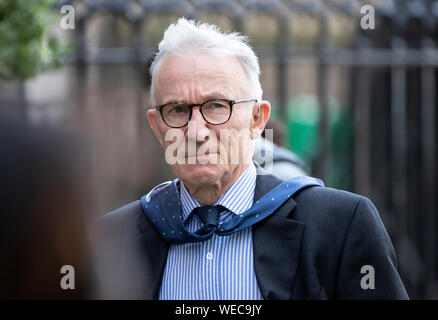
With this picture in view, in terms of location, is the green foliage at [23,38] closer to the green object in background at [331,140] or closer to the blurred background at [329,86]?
the blurred background at [329,86]

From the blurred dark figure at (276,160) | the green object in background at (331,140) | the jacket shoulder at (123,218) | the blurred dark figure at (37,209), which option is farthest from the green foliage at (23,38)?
the green object in background at (331,140)

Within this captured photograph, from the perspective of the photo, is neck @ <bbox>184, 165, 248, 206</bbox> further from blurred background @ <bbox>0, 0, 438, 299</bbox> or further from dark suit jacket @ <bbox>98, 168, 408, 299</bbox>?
blurred background @ <bbox>0, 0, 438, 299</bbox>

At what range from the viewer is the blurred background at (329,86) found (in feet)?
17.0

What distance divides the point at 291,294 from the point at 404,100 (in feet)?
14.8

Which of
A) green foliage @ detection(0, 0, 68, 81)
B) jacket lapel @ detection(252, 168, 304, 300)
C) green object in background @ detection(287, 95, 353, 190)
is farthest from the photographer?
green object in background @ detection(287, 95, 353, 190)

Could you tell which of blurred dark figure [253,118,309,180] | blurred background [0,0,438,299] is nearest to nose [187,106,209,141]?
blurred dark figure [253,118,309,180]

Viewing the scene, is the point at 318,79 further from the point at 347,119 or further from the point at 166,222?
the point at 166,222

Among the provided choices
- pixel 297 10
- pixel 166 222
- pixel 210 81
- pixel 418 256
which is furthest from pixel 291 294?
pixel 418 256

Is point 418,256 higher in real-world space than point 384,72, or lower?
lower

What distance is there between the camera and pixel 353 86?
20.1 ft

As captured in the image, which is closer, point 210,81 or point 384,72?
point 210,81

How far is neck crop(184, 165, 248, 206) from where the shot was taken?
1878mm
